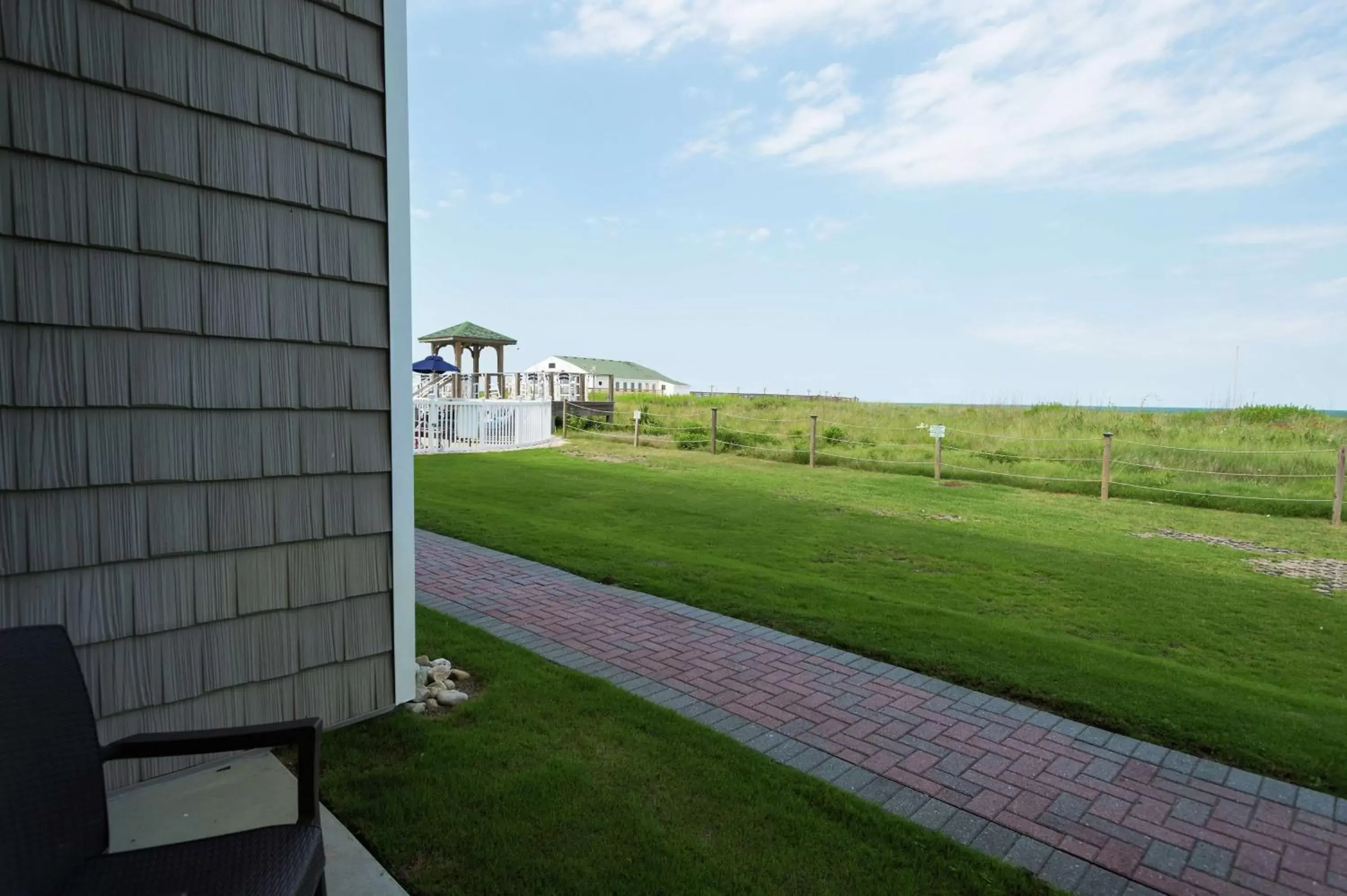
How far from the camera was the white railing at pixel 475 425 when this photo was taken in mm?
14055

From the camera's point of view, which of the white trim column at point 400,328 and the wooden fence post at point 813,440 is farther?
the wooden fence post at point 813,440

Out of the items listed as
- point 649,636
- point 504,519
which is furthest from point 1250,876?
point 504,519

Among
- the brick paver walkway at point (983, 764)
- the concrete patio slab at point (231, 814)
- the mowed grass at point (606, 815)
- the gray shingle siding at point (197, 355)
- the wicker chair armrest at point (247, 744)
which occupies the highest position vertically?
the gray shingle siding at point (197, 355)

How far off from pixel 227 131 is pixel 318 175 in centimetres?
28

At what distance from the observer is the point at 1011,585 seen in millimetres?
5102

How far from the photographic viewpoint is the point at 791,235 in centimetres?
2881

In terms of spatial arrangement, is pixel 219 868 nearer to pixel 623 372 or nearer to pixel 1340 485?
pixel 1340 485

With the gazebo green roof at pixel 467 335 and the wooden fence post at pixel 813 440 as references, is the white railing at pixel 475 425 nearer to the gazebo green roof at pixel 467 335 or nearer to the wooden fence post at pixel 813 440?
the gazebo green roof at pixel 467 335

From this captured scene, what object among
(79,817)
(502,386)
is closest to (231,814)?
(79,817)

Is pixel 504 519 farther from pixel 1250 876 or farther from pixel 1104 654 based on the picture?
pixel 1250 876

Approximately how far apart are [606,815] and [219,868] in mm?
1094

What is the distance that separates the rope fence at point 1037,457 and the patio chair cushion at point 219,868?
34.4 feet

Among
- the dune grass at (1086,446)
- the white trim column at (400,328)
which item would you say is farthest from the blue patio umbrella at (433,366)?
the white trim column at (400,328)

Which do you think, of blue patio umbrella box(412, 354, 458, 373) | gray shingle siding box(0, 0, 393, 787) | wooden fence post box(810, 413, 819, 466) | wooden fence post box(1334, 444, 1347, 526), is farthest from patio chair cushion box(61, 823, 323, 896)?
blue patio umbrella box(412, 354, 458, 373)
